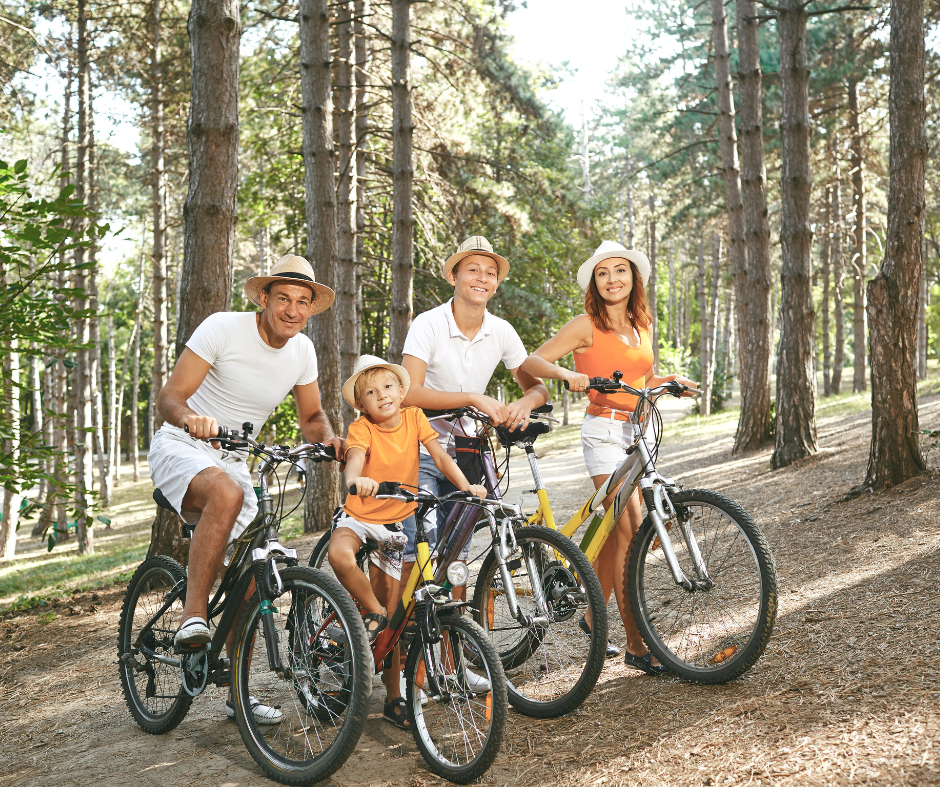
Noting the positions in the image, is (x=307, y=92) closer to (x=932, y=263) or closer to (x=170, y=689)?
(x=170, y=689)

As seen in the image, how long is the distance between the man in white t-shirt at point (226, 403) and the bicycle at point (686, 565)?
1.31 meters

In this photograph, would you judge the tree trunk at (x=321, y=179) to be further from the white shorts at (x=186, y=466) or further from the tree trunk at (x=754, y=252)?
the tree trunk at (x=754, y=252)

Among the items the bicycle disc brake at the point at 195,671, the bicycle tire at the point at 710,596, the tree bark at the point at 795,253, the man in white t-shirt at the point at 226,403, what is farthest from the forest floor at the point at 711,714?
the tree bark at the point at 795,253

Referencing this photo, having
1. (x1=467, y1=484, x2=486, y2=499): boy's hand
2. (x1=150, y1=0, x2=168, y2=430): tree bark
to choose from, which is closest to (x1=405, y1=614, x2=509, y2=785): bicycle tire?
(x1=467, y1=484, x2=486, y2=499): boy's hand

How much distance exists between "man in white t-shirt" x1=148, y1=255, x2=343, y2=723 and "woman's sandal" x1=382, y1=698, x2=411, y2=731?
494 mm

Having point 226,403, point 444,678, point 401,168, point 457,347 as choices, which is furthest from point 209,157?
point 401,168

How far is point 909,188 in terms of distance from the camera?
7.64 metres

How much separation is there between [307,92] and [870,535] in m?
8.32

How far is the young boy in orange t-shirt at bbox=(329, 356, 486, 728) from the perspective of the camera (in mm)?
3820

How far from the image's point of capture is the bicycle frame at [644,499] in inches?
157

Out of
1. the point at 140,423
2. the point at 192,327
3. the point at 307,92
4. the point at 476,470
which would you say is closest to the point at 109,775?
the point at 476,470

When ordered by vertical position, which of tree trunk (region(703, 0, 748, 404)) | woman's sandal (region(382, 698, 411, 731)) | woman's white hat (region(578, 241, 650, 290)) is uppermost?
tree trunk (region(703, 0, 748, 404))

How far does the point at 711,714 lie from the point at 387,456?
71.7 inches

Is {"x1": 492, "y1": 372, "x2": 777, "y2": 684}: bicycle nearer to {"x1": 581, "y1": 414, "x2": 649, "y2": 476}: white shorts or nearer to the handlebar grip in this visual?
{"x1": 581, "y1": 414, "x2": 649, "y2": 476}: white shorts
